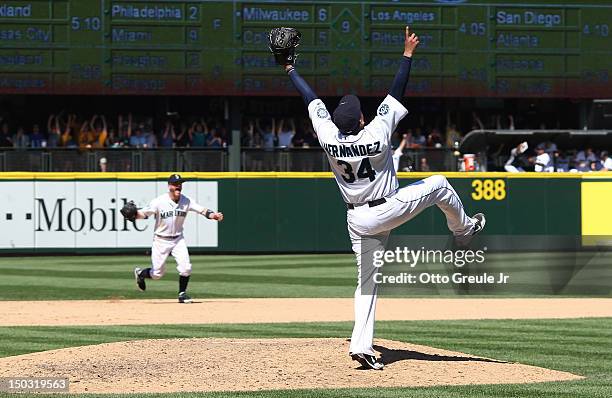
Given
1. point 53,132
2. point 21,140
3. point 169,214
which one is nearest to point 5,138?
point 21,140

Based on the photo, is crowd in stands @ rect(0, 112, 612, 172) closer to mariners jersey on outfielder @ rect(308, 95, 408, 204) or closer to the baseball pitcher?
the baseball pitcher

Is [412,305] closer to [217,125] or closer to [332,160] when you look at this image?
[332,160]

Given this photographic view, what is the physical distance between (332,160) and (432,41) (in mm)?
15856

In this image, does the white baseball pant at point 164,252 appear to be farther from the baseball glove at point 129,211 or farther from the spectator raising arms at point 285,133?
the spectator raising arms at point 285,133

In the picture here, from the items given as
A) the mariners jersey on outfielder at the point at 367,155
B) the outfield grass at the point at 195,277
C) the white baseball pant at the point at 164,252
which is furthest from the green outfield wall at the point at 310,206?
the mariners jersey on outfielder at the point at 367,155

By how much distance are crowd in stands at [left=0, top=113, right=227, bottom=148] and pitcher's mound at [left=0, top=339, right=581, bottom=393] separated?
15427 mm

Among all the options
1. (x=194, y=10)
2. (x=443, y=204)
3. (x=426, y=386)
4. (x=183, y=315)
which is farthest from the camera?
(x=194, y=10)

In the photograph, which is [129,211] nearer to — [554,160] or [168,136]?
[168,136]

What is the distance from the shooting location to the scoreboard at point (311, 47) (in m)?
23.2

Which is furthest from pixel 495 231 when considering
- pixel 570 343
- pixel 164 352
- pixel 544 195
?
pixel 164 352

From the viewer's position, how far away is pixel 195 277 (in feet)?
66.4

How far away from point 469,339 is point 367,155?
12.1 feet

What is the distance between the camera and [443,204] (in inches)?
340

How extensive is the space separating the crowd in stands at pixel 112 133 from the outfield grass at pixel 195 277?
2.46 m
